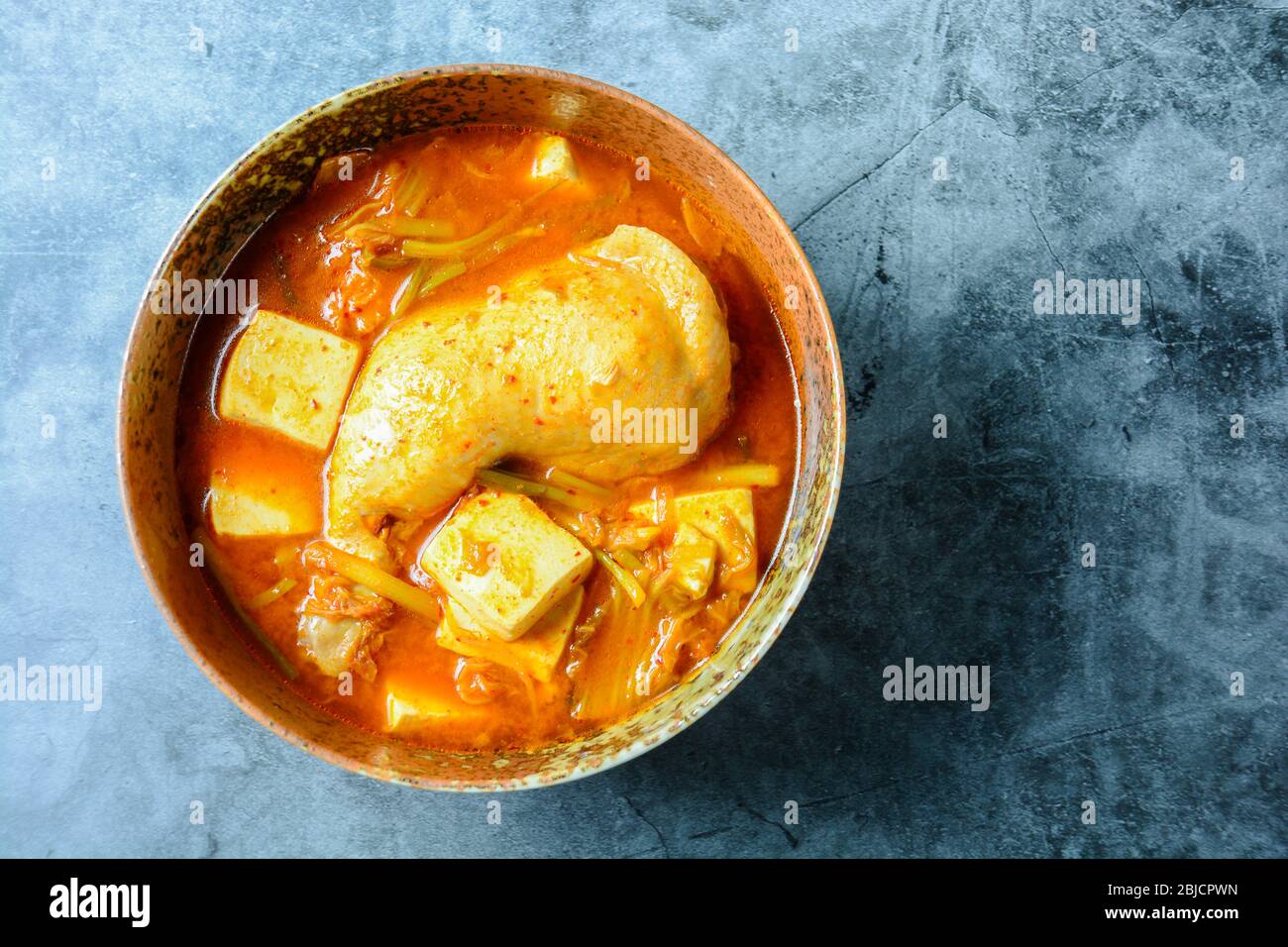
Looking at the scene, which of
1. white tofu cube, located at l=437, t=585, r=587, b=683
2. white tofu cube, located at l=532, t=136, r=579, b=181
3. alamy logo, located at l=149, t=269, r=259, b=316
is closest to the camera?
alamy logo, located at l=149, t=269, r=259, b=316

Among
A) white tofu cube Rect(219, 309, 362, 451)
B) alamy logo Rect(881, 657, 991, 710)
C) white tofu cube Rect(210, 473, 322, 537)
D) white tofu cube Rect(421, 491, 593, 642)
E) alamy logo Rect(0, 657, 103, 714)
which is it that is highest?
white tofu cube Rect(219, 309, 362, 451)

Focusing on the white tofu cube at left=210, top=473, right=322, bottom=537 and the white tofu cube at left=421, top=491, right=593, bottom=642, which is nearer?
the white tofu cube at left=421, top=491, right=593, bottom=642

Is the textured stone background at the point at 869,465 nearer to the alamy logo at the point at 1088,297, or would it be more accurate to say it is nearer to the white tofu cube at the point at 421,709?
the alamy logo at the point at 1088,297

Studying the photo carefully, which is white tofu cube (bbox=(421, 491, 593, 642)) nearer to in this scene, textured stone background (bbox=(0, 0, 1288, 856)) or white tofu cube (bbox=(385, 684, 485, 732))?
white tofu cube (bbox=(385, 684, 485, 732))
